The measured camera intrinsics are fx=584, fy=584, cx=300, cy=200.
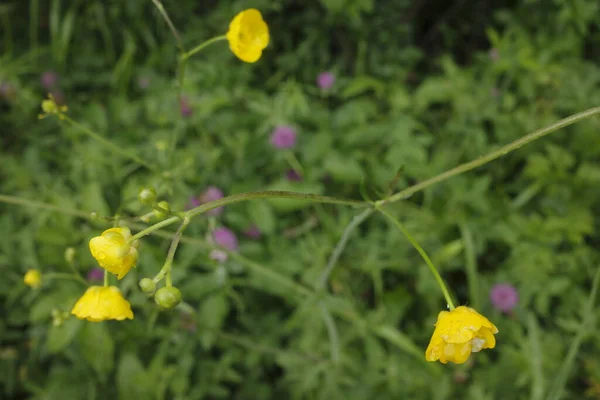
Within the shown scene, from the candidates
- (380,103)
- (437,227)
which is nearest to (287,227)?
(437,227)

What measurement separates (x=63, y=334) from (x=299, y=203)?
784 millimetres

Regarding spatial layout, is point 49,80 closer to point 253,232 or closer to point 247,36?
point 253,232

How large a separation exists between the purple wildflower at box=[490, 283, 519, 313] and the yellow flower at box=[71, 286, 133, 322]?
4.36 ft

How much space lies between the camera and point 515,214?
1.98 m

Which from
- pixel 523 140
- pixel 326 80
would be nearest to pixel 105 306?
pixel 523 140

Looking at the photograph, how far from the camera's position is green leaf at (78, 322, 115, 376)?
1.57 meters

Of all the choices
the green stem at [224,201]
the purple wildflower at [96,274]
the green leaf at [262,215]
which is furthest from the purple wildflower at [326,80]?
the green stem at [224,201]

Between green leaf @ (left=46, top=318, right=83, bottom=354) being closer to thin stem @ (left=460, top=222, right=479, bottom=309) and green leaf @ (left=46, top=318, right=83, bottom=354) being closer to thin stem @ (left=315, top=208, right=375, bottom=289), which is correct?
thin stem @ (left=315, top=208, right=375, bottom=289)

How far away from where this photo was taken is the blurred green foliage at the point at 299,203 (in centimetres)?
167

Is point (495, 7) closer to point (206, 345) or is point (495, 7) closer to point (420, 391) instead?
point (420, 391)

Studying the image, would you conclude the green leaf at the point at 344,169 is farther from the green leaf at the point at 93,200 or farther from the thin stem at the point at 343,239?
the green leaf at the point at 93,200

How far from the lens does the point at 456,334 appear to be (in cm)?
89

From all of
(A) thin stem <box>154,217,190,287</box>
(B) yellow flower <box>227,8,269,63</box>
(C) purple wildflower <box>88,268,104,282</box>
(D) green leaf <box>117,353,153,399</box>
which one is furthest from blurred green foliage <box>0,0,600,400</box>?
(A) thin stem <box>154,217,190,287</box>

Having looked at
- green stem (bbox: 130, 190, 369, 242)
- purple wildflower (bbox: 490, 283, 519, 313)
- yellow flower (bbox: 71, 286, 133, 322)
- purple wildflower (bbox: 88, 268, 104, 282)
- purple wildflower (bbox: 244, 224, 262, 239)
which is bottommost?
purple wildflower (bbox: 490, 283, 519, 313)
